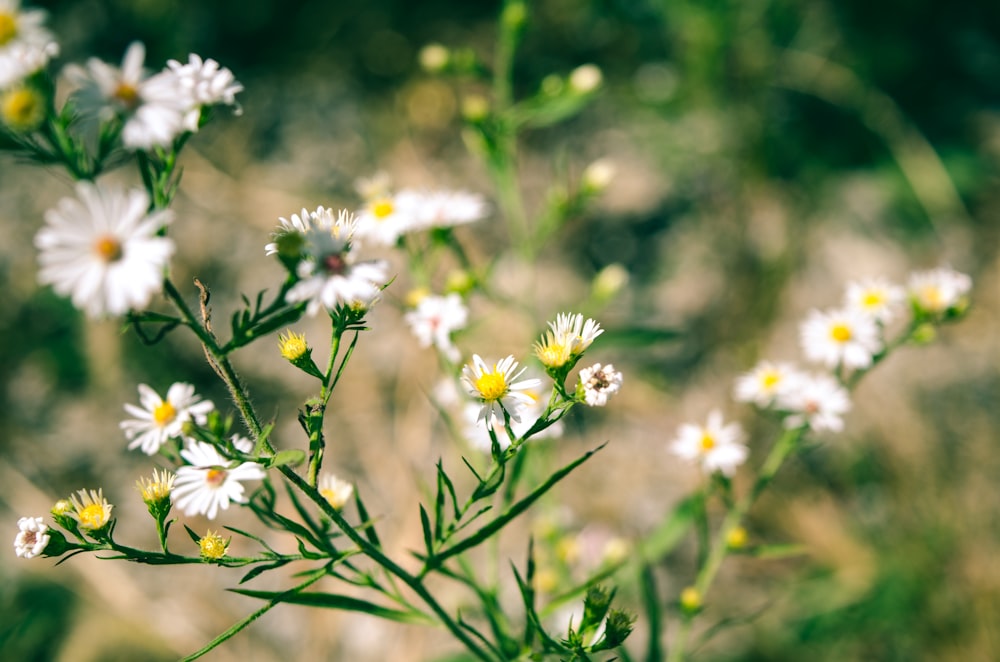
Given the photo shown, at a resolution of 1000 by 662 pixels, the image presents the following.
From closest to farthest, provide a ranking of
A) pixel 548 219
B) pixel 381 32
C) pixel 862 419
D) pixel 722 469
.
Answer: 1. pixel 722 469
2. pixel 548 219
3. pixel 862 419
4. pixel 381 32

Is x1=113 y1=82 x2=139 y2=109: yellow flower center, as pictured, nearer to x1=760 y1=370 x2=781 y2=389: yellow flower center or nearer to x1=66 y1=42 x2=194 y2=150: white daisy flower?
x1=66 y1=42 x2=194 y2=150: white daisy flower

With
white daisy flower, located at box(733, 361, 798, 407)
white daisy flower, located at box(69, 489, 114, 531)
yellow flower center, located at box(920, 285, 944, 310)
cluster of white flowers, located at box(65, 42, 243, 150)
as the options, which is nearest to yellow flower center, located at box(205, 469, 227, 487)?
white daisy flower, located at box(69, 489, 114, 531)

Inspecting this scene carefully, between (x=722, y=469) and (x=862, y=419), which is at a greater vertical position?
(x=862, y=419)

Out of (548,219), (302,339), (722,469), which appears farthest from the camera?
(548,219)

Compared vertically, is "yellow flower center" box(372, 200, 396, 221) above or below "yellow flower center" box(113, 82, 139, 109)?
above

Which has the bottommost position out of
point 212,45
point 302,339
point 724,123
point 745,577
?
point 302,339

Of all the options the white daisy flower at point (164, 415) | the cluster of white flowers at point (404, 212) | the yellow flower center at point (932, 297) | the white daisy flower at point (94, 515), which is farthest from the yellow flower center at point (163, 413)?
the yellow flower center at point (932, 297)

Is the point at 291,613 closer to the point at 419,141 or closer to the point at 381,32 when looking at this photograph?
the point at 419,141

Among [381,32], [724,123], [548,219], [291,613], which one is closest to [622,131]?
[724,123]
